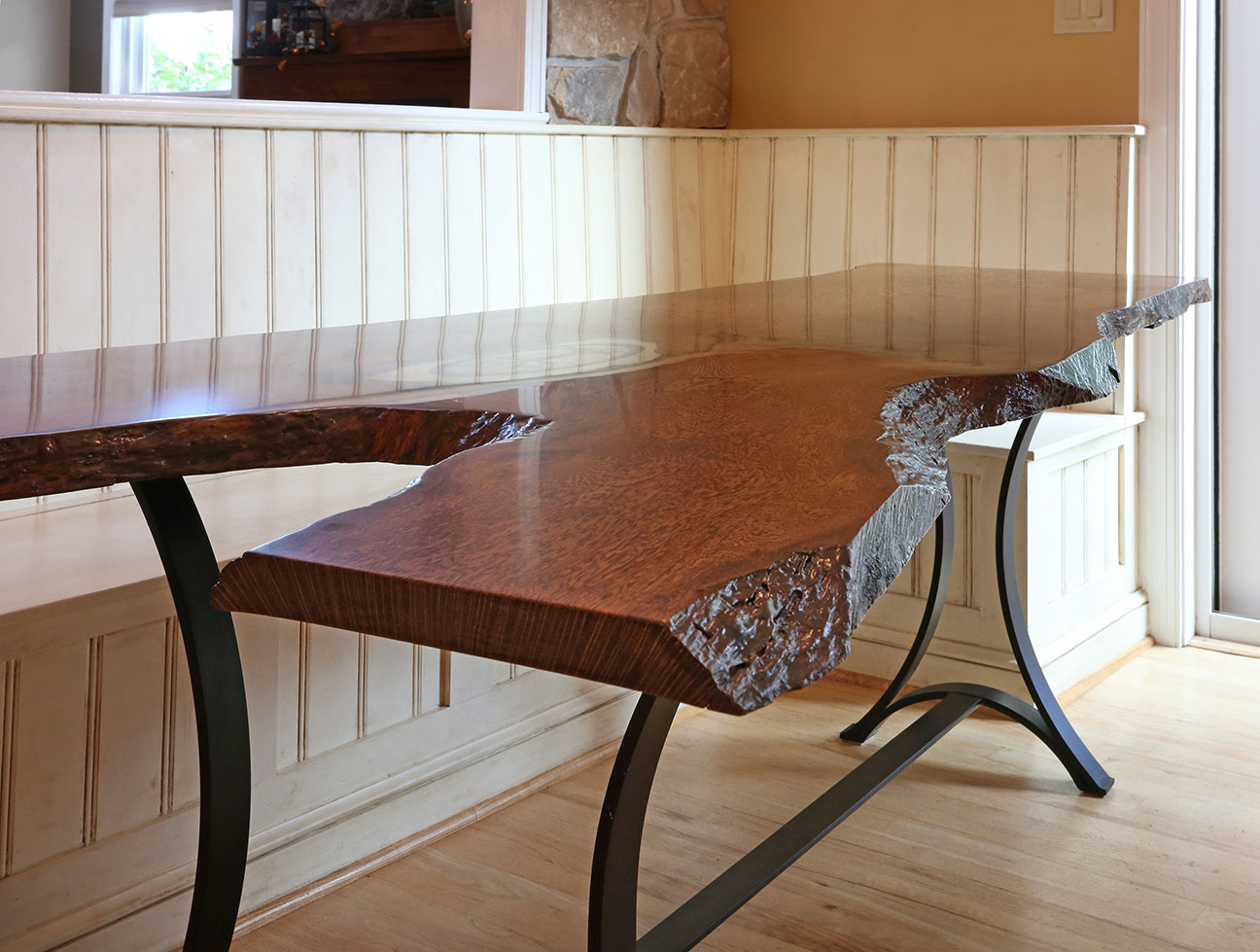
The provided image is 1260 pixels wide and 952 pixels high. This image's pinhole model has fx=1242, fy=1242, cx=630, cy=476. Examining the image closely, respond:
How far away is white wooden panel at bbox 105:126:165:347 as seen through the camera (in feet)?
6.65

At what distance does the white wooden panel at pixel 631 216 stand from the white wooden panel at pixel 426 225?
23.6 inches

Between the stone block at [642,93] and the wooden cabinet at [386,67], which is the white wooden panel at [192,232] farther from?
the wooden cabinet at [386,67]

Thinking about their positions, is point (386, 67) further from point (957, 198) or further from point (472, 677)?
point (472, 677)

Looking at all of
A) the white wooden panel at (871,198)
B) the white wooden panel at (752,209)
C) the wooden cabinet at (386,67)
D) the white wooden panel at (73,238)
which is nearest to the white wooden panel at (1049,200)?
the white wooden panel at (871,198)

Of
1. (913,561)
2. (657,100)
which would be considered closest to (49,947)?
(913,561)

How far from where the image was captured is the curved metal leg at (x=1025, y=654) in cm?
223

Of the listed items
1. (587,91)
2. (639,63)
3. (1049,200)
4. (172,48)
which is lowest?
(1049,200)

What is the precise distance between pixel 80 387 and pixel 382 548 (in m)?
0.61

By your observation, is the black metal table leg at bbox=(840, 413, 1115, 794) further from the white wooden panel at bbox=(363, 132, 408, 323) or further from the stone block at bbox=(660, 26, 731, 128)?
the stone block at bbox=(660, 26, 731, 128)

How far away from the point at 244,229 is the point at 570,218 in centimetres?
89

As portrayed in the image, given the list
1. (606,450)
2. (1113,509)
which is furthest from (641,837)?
(1113,509)

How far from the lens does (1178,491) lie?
295cm

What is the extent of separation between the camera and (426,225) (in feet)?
8.35

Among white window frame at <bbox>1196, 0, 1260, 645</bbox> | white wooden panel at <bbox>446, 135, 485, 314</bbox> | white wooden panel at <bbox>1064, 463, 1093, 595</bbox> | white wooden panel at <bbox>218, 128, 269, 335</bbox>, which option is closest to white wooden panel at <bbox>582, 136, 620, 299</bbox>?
white wooden panel at <bbox>446, 135, 485, 314</bbox>
